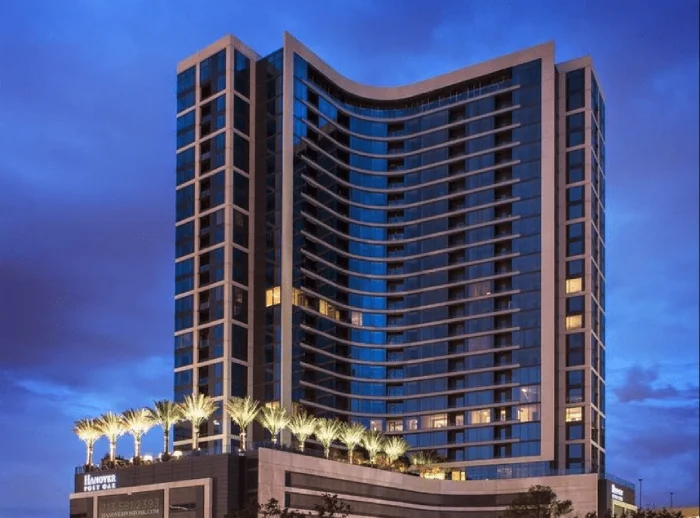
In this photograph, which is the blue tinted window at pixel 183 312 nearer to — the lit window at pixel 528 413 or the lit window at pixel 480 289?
the lit window at pixel 480 289

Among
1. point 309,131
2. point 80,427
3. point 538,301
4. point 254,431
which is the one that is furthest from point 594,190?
point 80,427

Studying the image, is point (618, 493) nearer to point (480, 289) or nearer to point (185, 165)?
point (480, 289)

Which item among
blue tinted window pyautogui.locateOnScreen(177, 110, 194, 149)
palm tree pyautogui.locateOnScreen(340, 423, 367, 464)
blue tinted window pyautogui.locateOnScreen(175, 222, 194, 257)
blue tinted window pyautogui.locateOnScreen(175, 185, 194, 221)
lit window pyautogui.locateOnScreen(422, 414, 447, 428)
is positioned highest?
blue tinted window pyautogui.locateOnScreen(177, 110, 194, 149)

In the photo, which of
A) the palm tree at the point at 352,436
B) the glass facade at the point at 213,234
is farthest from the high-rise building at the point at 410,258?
the palm tree at the point at 352,436

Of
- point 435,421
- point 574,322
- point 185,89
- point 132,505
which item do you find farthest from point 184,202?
point 574,322

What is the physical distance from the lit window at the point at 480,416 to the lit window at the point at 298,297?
34203mm

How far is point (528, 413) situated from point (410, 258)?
38.3 meters

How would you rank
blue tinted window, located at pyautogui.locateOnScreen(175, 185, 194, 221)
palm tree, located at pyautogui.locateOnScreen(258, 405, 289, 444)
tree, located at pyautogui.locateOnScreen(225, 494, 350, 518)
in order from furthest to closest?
blue tinted window, located at pyautogui.locateOnScreen(175, 185, 194, 221)
palm tree, located at pyautogui.locateOnScreen(258, 405, 289, 444)
tree, located at pyautogui.locateOnScreen(225, 494, 350, 518)

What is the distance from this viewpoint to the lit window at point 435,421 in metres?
177

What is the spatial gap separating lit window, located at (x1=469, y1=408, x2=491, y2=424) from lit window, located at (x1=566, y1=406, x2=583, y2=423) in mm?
13435

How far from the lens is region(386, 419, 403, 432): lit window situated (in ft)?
597

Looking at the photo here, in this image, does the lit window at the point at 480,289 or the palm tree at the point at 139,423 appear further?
the lit window at the point at 480,289

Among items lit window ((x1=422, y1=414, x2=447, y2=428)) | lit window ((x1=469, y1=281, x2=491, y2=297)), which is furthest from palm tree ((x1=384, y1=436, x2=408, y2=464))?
lit window ((x1=469, y1=281, x2=491, y2=297))

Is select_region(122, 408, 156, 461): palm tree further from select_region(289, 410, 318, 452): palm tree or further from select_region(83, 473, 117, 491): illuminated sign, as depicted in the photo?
select_region(289, 410, 318, 452): palm tree
